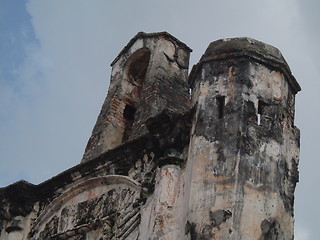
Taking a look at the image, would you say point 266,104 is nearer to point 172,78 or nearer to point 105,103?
point 172,78

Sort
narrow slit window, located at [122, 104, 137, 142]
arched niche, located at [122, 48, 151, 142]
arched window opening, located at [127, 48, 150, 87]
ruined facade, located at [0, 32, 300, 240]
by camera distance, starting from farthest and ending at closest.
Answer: arched window opening, located at [127, 48, 150, 87] → arched niche, located at [122, 48, 151, 142] → narrow slit window, located at [122, 104, 137, 142] → ruined facade, located at [0, 32, 300, 240]

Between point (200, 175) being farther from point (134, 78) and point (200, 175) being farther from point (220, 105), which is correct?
point (134, 78)

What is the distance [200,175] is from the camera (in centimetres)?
607

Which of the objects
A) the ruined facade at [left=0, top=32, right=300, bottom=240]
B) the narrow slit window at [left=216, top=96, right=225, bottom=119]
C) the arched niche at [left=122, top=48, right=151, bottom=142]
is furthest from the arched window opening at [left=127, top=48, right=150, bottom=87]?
the narrow slit window at [left=216, top=96, right=225, bottom=119]

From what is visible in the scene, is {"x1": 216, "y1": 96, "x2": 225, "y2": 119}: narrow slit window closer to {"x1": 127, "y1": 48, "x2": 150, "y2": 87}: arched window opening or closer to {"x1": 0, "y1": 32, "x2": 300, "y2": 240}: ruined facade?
{"x1": 0, "y1": 32, "x2": 300, "y2": 240}: ruined facade

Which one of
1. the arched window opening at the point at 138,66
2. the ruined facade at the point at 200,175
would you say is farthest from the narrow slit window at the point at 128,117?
the ruined facade at the point at 200,175

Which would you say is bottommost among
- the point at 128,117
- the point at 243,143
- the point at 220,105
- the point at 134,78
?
the point at 243,143

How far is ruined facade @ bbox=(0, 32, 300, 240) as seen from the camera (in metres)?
5.79

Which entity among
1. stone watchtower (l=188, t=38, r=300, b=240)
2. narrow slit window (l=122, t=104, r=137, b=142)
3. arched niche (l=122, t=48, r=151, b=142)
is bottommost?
stone watchtower (l=188, t=38, r=300, b=240)

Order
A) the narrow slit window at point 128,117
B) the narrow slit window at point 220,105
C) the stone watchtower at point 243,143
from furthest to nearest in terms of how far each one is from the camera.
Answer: the narrow slit window at point 128,117 < the narrow slit window at point 220,105 < the stone watchtower at point 243,143

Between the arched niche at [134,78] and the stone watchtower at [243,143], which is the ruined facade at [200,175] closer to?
the stone watchtower at [243,143]

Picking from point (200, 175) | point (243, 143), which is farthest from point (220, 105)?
point (200, 175)

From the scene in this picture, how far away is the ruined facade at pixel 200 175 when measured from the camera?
19.0 ft

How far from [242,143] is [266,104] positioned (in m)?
0.63
